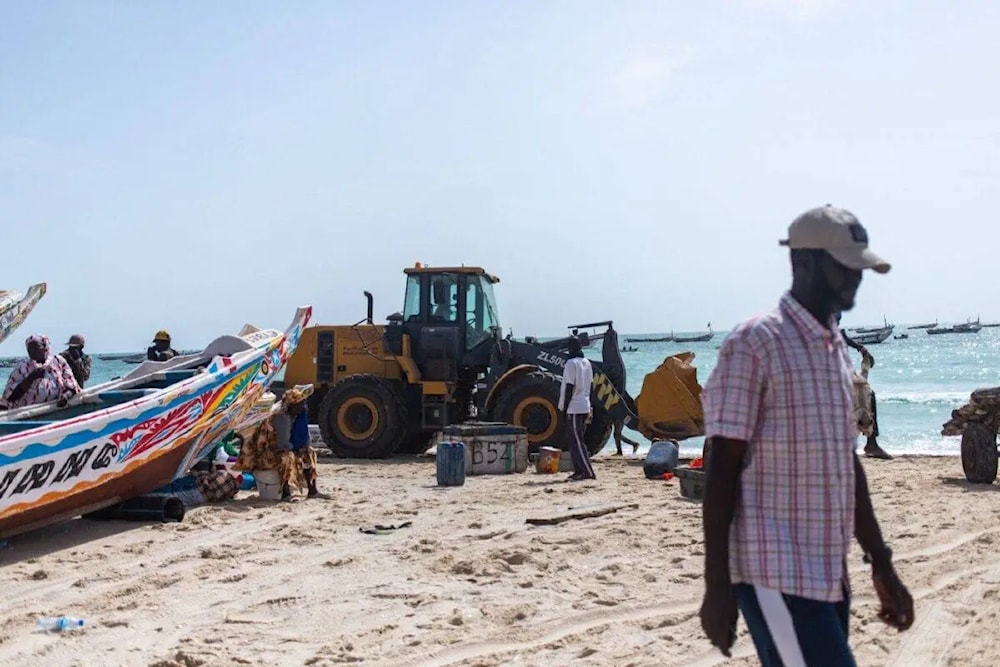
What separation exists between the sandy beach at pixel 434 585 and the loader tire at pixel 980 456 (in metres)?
0.55

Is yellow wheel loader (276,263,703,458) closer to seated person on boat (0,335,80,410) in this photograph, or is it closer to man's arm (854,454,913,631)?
seated person on boat (0,335,80,410)

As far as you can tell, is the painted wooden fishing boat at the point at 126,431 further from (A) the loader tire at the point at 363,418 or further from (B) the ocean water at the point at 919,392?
(B) the ocean water at the point at 919,392

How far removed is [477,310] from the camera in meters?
13.7

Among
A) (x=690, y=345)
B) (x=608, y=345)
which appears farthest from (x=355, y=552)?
(x=690, y=345)

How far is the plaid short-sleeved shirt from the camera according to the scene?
225 cm

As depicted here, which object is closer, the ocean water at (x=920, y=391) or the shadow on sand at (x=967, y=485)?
the shadow on sand at (x=967, y=485)

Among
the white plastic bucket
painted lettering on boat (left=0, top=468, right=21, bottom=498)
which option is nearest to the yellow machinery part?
the white plastic bucket

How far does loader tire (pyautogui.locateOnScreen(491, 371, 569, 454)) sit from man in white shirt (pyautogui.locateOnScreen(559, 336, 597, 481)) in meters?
2.04

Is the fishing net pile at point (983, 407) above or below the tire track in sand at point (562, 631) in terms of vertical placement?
above

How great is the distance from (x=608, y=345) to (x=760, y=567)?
35.8 feet

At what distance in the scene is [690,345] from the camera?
112 metres

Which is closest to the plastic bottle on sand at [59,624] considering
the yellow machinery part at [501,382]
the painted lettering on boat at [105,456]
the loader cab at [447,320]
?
the painted lettering on boat at [105,456]

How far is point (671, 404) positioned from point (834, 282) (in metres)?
10.1

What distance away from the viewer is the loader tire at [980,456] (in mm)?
9375
